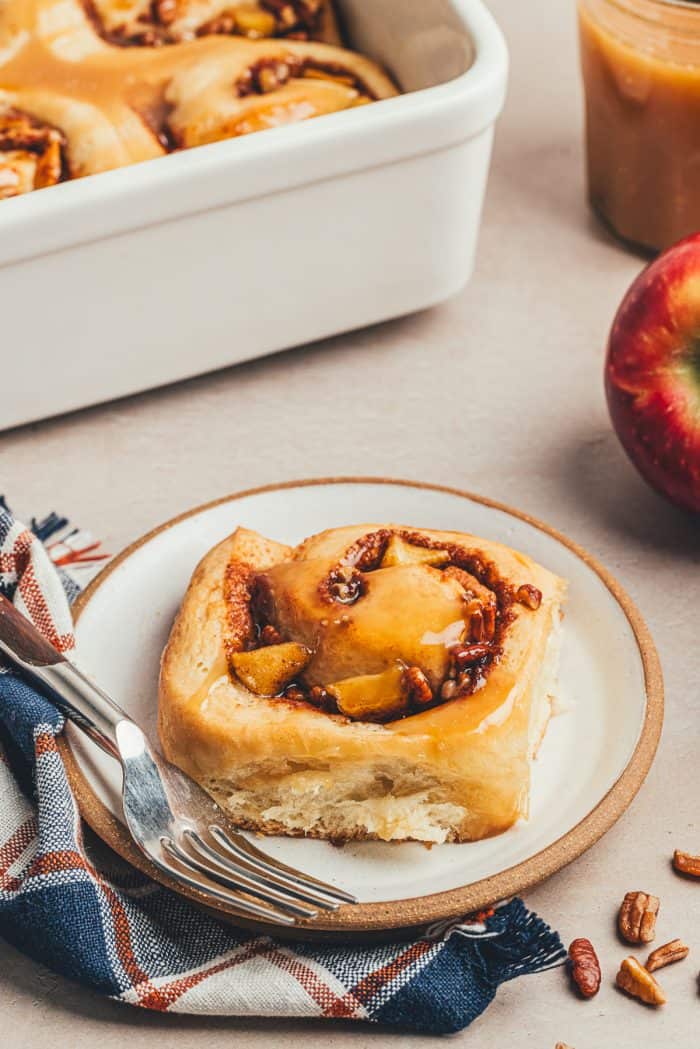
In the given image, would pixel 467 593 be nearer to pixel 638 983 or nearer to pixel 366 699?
pixel 366 699

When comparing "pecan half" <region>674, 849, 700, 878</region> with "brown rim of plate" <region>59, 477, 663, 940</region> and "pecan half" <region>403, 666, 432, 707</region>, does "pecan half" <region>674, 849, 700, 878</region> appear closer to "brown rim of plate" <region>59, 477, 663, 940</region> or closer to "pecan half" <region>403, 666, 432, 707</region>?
"brown rim of plate" <region>59, 477, 663, 940</region>

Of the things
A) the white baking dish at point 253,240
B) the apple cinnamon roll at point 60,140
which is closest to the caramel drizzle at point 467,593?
the white baking dish at point 253,240

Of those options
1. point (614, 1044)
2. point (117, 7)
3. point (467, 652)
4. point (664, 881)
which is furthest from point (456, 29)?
point (614, 1044)

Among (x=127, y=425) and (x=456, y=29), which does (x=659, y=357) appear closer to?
(x=456, y=29)

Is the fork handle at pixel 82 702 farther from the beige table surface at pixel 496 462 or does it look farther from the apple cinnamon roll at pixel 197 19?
the apple cinnamon roll at pixel 197 19

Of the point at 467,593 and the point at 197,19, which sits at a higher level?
the point at 197,19

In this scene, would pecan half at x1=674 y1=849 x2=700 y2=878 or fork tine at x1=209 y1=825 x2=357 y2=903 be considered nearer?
fork tine at x1=209 y1=825 x2=357 y2=903

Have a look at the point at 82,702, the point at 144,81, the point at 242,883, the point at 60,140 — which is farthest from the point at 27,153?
the point at 242,883

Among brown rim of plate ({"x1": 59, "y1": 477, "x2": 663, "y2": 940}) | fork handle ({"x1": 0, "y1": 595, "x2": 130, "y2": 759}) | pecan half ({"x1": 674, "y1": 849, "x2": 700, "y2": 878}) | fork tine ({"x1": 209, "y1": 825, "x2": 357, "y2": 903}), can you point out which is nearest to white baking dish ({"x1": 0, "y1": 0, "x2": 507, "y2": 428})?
fork handle ({"x1": 0, "y1": 595, "x2": 130, "y2": 759})
